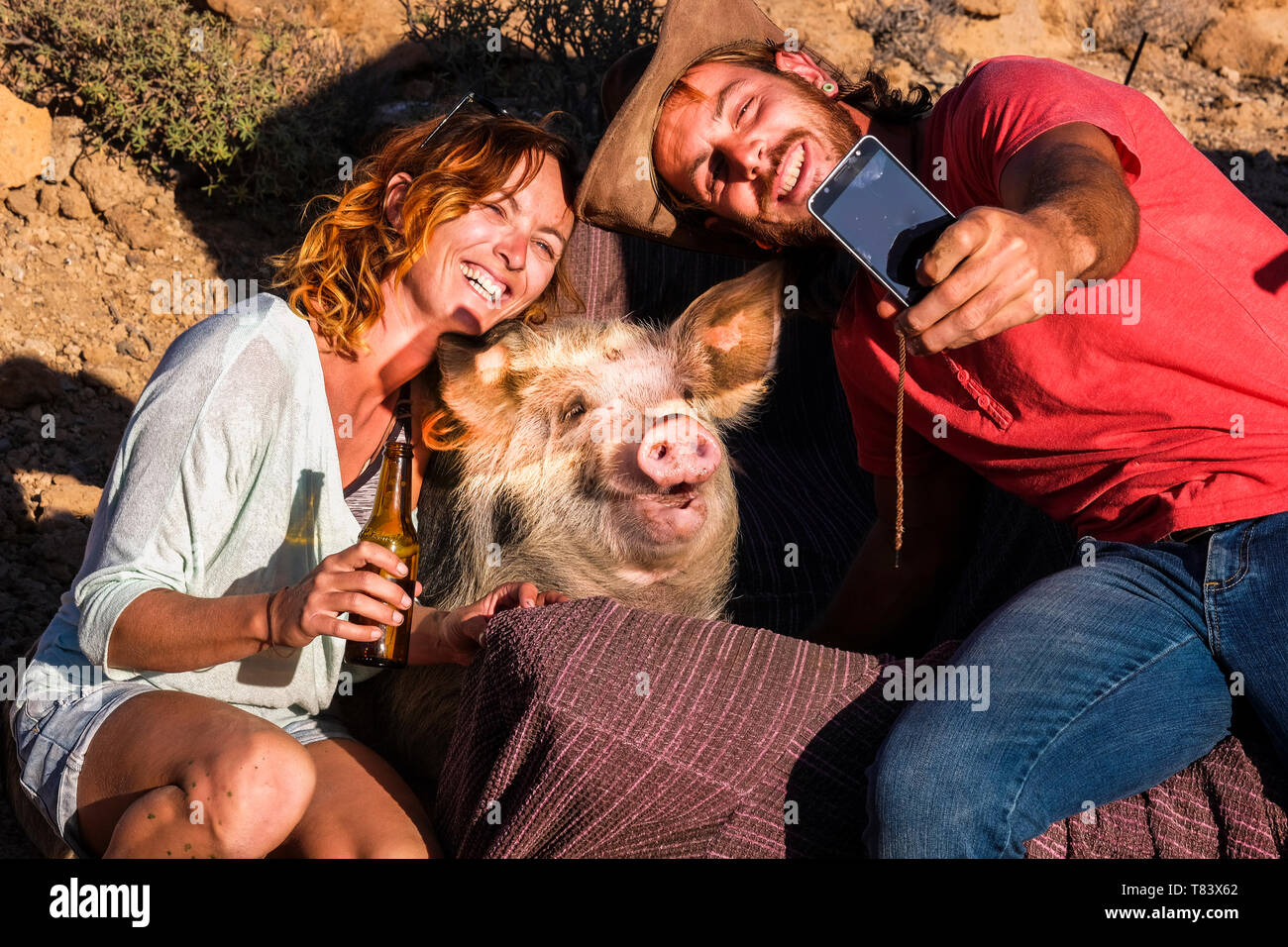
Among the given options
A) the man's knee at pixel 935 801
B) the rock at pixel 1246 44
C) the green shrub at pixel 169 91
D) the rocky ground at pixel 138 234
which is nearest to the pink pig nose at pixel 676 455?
the man's knee at pixel 935 801

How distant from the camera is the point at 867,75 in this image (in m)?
2.74

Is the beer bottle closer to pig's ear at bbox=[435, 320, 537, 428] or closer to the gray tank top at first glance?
the gray tank top

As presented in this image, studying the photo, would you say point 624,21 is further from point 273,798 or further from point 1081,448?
point 273,798

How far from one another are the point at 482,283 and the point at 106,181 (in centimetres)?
298

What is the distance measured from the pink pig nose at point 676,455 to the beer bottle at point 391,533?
0.54m

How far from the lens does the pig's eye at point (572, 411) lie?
291 cm

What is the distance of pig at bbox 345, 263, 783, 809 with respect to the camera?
2.67 m

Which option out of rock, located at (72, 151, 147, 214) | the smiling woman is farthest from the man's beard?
rock, located at (72, 151, 147, 214)

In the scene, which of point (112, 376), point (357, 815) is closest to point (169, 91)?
point (112, 376)

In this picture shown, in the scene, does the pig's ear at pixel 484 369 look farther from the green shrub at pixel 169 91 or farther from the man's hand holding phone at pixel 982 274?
the green shrub at pixel 169 91

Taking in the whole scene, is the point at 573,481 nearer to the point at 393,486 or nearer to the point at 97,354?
the point at 393,486

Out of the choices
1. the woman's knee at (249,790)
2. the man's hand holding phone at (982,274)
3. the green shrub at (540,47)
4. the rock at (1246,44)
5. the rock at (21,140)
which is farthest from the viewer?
the rock at (1246,44)

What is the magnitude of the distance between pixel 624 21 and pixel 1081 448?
3621 millimetres
